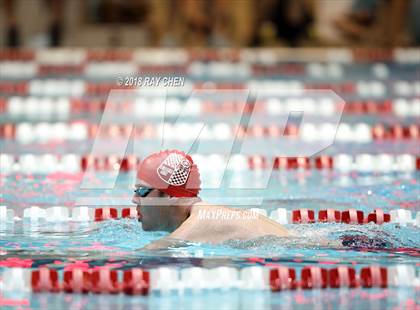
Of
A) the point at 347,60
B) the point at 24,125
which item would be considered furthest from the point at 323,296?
the point at 347,60

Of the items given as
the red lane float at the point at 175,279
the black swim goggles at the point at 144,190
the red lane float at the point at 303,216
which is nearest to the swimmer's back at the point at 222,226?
the black swim goggles at the point at 144,190

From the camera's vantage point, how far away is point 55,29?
12930 mm

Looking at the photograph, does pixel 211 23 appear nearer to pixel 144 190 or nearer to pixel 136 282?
pixel 144 190

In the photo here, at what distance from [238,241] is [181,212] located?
1.06ft

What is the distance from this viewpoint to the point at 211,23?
12.5 m

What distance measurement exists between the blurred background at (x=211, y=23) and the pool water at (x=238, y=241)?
3.48 metres

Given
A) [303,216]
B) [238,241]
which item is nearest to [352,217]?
[303,216]

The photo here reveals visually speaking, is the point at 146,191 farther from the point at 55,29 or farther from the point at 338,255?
the point at 55,29

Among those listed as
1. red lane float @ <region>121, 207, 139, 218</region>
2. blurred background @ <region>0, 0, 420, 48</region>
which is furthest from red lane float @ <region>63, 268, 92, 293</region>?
blurred background @ <region>0, 0, 420, 48</region>

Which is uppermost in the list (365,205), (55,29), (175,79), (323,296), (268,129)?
(55,29)

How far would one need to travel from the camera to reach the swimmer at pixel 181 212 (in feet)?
17.4

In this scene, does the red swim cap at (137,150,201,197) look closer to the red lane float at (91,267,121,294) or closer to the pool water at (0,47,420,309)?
the pool water at (0,47,420,309)

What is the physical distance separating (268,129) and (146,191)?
397 centimetres

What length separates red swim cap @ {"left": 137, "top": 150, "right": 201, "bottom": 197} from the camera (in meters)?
5.38
